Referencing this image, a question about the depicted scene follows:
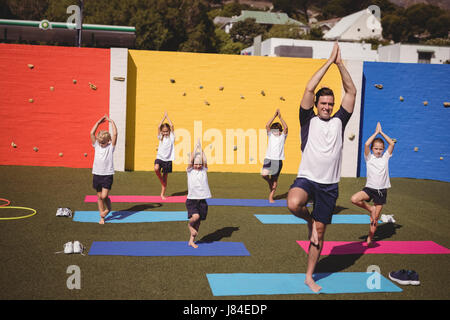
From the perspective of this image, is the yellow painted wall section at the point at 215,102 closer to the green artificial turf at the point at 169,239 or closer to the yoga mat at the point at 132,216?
the green artificial turf at the point at 169,239

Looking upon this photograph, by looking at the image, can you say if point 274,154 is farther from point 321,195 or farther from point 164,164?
point 321,195

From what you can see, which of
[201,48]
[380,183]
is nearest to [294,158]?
[380,183]

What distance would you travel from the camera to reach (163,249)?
616cm

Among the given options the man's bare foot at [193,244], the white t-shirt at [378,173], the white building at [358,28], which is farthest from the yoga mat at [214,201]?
the white building at [358,28]

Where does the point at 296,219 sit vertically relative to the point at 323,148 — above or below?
below

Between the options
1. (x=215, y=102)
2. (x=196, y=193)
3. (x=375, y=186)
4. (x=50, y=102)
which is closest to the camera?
(x=196, y=193)

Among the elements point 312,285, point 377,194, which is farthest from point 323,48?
point 312,285

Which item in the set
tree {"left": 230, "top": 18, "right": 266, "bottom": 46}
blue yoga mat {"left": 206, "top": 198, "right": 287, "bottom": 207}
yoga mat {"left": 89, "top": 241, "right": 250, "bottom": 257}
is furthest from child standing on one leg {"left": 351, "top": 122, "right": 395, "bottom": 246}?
tree {"left": 230, "top": 18, "right": 266, "bottom": 46}

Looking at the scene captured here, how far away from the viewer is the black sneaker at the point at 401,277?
5242 millimetres

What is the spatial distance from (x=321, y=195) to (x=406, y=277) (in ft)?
4.92

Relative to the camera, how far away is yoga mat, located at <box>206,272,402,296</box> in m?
4.86

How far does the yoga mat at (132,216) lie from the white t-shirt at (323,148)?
3.61m

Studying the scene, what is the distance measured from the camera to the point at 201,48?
65.0 meters

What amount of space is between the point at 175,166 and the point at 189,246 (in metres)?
7.28
